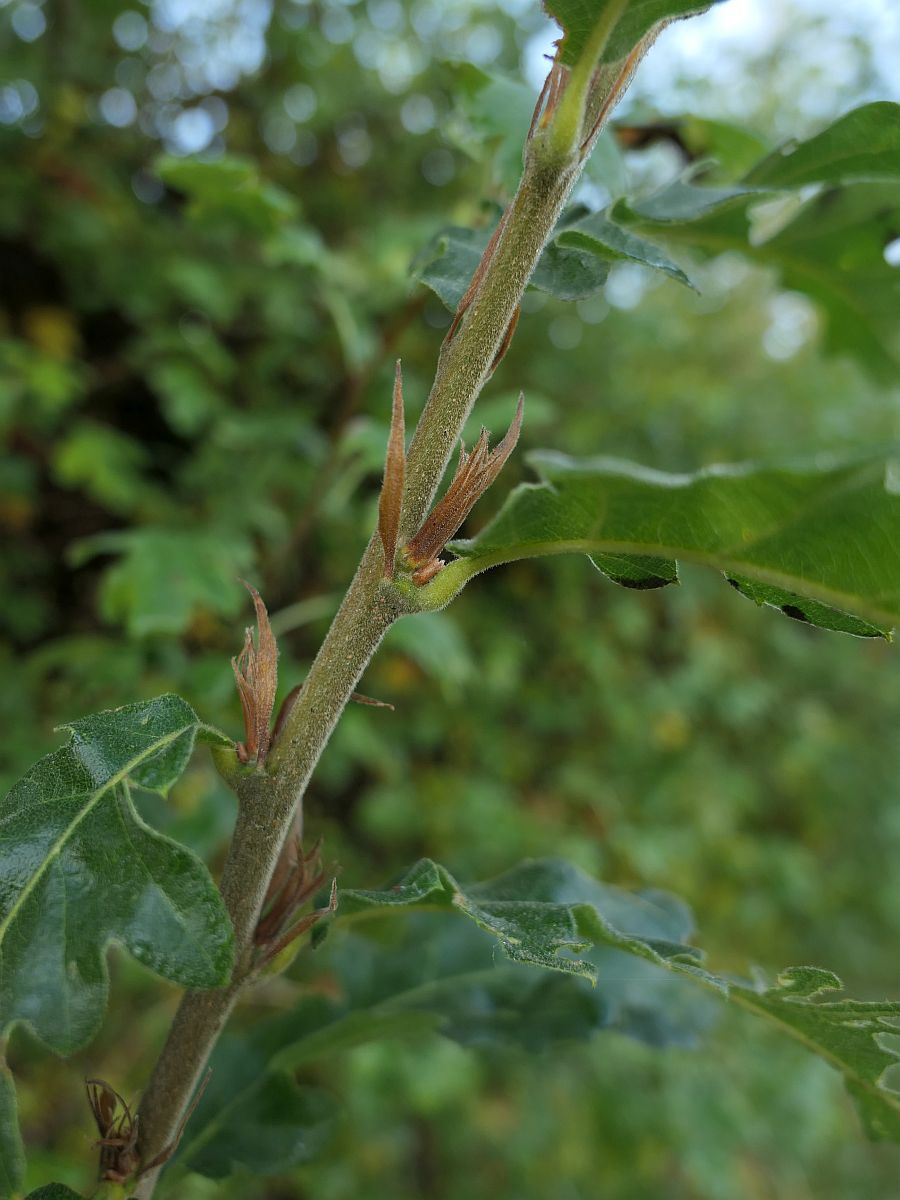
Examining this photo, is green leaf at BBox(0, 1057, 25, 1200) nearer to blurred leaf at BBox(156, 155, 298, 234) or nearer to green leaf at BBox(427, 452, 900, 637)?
green leaf at BBox(427, 452, 900, 637)

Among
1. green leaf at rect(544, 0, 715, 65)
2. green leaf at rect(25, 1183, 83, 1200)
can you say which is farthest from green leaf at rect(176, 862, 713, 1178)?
green leaf at rect(544, 0, 715, 65)

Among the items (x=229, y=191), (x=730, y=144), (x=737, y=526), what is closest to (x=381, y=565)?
(x=737, y=526)

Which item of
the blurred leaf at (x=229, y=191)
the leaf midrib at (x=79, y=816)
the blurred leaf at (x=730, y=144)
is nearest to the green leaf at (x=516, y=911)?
the leaf midrib at (x=79, y=816)

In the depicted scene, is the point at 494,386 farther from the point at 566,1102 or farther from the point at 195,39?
the point at 566,1102

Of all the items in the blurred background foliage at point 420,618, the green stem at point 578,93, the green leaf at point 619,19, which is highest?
the green leaf at point 619,19

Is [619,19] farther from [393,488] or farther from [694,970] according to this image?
[694,970]

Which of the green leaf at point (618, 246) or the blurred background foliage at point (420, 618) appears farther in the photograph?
the blurred background foliage at point (420, 618)

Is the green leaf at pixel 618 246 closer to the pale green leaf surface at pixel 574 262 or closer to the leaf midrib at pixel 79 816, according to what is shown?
the pale green leaf surface at pixel 574 262

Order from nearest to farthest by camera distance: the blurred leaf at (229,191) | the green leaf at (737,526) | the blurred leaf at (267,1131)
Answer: the green leaf at (737,526) < the blurred leaf at (267,1131) < the blurred leaf at (229,191)
